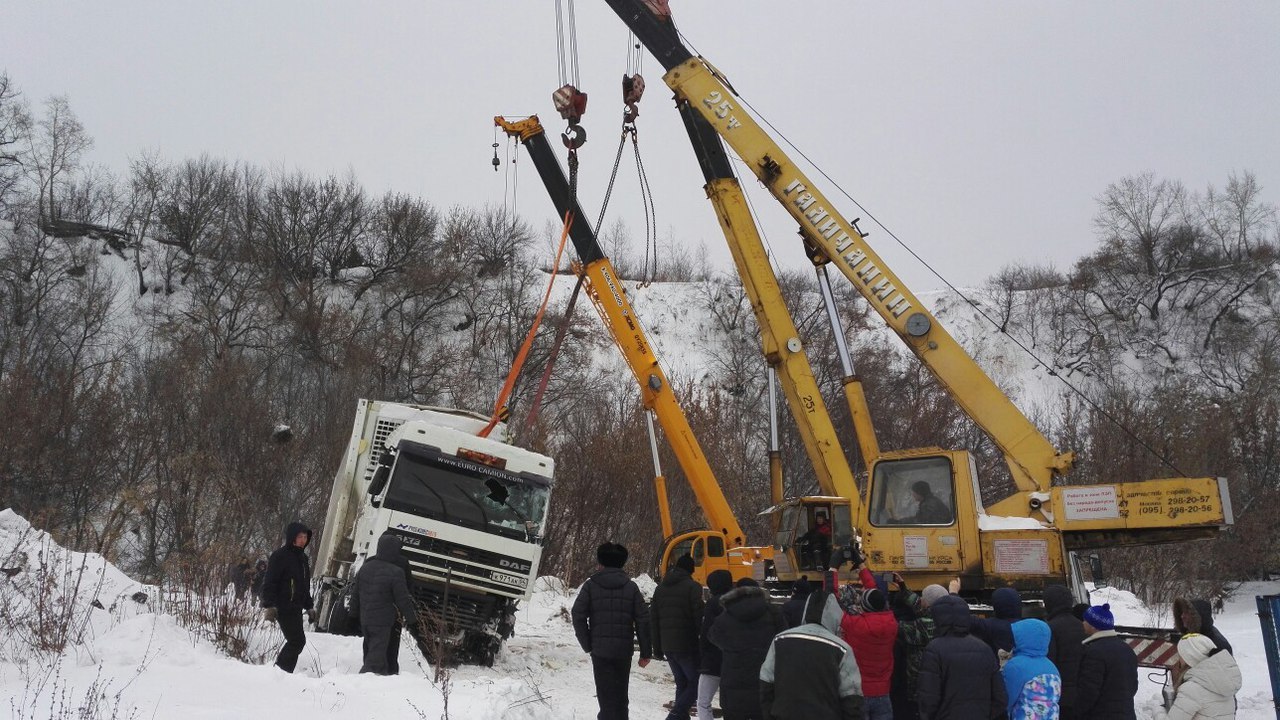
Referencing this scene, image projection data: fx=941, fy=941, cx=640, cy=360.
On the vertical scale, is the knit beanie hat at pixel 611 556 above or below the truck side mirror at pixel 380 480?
below

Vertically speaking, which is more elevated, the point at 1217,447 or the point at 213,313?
the point at 213,313

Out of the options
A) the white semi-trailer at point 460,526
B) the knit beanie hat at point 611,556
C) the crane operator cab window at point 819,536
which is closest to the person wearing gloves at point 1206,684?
the knit beanie hat at point 611,556

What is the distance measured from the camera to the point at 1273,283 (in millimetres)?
49594

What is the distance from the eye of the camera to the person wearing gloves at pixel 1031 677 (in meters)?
6.48

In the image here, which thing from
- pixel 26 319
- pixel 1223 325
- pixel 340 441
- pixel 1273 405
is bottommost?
pixel 340 441

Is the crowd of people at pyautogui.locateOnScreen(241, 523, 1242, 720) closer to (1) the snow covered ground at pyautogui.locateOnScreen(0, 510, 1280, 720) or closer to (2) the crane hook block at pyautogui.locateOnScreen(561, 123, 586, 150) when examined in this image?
(1) the snow covered ground at pyautogui.locateOnScreen(0, 510, 1280, 720)

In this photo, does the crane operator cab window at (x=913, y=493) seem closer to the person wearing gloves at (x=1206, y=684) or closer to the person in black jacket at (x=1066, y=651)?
the person in black jacket at (x=1066, y=651)

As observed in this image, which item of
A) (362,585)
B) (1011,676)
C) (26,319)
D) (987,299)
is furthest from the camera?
(987,299)

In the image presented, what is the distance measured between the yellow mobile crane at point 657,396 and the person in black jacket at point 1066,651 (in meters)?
8.26

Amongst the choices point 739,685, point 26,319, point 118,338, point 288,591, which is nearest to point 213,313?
point 118,338

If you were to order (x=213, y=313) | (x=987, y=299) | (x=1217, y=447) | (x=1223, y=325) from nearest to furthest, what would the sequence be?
(x=1217, y=447) → (x=213, y=313) → (x=1223, y=325) → (x=987, y=299)

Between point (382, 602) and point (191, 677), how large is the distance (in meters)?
2.21

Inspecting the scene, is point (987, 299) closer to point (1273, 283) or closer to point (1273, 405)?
point (1273, 283)

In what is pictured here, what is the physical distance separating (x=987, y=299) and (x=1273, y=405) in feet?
83.5
